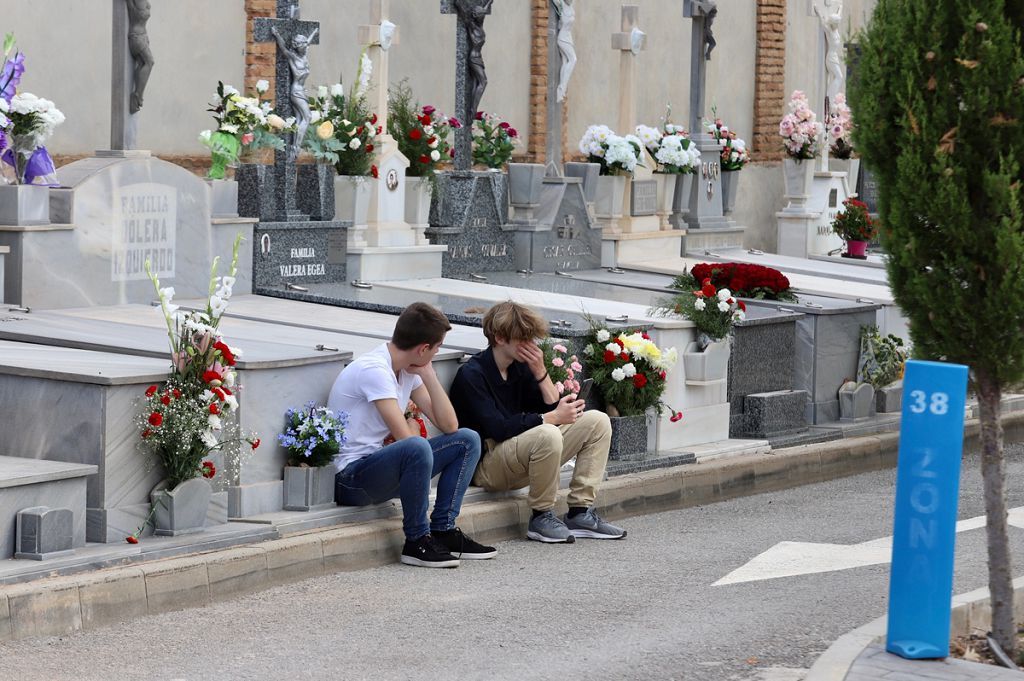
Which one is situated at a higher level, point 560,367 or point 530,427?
point 560,367

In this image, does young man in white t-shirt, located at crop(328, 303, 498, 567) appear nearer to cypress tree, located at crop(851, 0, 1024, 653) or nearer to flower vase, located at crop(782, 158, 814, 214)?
cypress tree, located at crop(851, 0, 1024, 653)

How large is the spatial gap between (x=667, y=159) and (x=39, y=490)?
406 inches

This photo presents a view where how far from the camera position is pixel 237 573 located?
22.7ft

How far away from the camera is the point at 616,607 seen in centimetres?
696

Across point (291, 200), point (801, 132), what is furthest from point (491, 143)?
point (801, 132)

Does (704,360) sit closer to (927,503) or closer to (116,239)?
(116,239)

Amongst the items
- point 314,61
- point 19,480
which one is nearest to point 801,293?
point 314,61

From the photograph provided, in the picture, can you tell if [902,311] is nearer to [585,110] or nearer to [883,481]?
[883,481]

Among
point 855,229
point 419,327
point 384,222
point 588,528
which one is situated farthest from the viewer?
point 855,229

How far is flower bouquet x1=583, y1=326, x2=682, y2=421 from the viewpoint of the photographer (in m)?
9.79

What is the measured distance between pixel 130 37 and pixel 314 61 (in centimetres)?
505

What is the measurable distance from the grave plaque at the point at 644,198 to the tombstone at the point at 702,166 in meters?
1.04

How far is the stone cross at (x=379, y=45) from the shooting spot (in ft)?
42.7

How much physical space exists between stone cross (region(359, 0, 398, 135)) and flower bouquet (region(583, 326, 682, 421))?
12.4 ft
